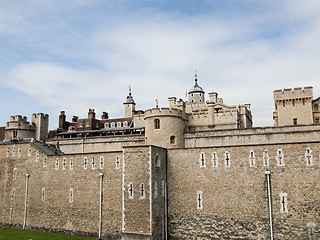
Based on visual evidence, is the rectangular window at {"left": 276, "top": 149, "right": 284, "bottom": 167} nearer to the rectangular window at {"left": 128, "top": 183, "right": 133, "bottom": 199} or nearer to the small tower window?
the small tower window

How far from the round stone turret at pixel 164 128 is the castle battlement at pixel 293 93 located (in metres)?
16.7

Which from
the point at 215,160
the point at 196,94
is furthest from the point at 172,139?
the point at 196,94

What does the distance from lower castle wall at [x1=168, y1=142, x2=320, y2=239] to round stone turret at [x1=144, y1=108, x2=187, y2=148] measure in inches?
111

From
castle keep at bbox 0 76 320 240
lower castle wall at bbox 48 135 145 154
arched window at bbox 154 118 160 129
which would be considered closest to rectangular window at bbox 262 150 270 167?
castle keep at bbox 0 76 320 240

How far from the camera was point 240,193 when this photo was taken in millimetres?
25484

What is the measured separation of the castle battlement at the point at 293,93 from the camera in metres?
40.7

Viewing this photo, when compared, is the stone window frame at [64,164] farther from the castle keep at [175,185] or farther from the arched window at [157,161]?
the arched window at [157,161]

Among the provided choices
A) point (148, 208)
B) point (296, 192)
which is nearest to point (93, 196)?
point (148, 208)

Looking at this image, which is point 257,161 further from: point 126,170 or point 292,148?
point 126,170

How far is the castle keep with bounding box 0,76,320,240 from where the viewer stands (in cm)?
2408

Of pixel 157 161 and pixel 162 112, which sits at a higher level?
pixel 162 112

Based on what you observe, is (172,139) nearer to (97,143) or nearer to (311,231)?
(311,231)

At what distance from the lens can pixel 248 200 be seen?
25125 mm

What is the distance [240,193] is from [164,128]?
9981 millimetres
